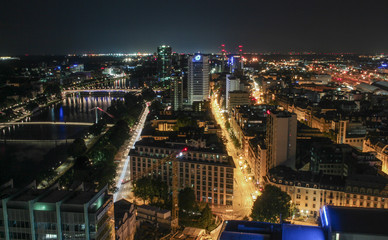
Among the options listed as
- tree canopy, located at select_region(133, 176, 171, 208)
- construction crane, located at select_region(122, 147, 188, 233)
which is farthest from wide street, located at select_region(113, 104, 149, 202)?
tree canopy, located at select_region(133, 176, 171, 208)

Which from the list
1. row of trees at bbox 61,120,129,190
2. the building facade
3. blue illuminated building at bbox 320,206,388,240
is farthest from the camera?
row of trees at bbox 61,120,129,190

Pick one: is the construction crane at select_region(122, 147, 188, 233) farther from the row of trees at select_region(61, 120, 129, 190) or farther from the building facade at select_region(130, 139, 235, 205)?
Result: the row of trees at select_region(61, 120, 129, 190)

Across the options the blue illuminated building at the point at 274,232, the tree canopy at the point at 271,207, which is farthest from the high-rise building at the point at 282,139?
the blue illuminated building at the point at 274,232

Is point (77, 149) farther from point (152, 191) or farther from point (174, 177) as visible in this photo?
point (174, 177)

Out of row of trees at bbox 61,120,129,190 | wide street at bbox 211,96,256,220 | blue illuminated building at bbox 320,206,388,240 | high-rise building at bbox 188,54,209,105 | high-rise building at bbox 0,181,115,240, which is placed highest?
high-rise building at bbox 188,54,209,105

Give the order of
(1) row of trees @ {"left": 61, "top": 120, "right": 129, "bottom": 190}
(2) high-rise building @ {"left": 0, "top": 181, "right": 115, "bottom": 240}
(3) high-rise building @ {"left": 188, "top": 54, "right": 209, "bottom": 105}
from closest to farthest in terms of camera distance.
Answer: (2) high-rise building @ {"left": 0, "top": 181, "right": 115, "bottom": 240}
(1) row of trees @ {"left": 61, "top": 120, "right": 129, "bottom": 190}
(3) high-rise building @ {"left": 188, "top": 54, "right": 209, "bottom": 105}

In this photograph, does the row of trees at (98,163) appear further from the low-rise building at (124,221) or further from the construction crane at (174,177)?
the low-rise building at (124,221)
